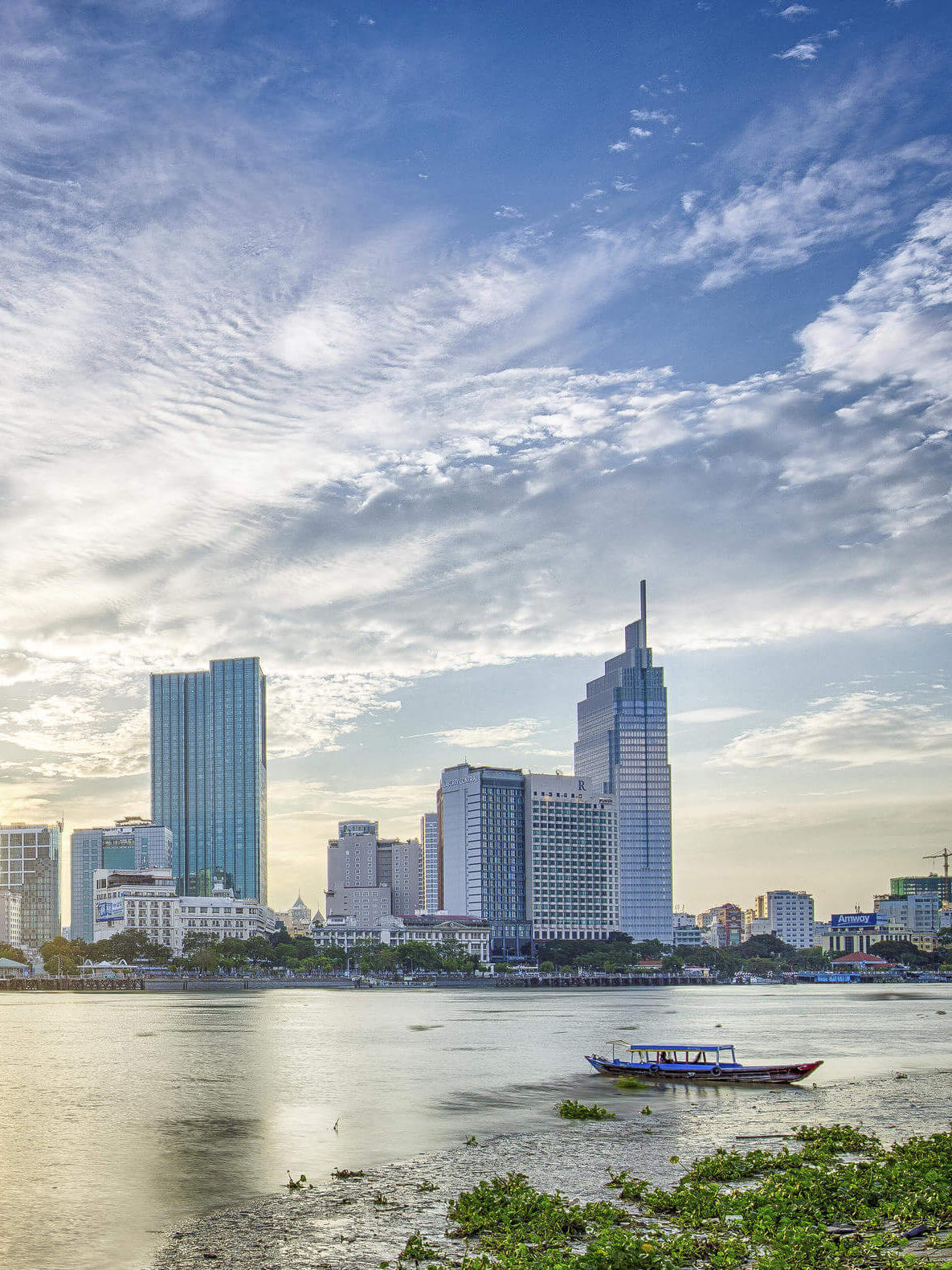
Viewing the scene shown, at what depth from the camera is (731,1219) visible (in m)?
33.9

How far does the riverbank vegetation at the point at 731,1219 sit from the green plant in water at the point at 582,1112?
48.2ft

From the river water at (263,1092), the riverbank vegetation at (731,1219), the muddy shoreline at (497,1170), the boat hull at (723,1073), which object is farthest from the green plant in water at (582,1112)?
A: the riverbank vegetation at (731,1219)

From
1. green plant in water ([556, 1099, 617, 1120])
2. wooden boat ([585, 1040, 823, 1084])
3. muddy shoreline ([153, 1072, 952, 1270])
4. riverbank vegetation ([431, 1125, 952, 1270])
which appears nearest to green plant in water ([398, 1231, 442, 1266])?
riverbank vegetation ([431, 1125, 952, 1270])

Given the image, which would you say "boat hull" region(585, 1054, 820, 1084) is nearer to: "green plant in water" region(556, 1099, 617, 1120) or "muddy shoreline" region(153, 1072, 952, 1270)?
"muddy shoreline" region(153, 1072, 952, 1270)

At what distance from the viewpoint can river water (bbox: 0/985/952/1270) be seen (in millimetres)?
41500

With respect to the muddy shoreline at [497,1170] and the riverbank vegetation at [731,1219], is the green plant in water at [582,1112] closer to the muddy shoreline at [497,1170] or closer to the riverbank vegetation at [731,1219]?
the muddy shoreline at [497,1170]

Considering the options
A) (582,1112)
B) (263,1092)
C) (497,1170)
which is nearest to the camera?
(497,1170)

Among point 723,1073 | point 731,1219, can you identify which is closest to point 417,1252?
point 731,1219

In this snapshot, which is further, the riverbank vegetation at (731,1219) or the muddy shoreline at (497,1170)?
the muddy shoreline at (497,1170)

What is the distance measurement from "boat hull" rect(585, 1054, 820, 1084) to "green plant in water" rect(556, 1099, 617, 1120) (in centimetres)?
1369

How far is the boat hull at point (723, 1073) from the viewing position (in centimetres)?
7006

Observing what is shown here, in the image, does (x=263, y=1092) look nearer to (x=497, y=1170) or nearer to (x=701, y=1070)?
(x=701, y=1070)

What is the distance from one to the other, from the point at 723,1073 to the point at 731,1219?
37.8m

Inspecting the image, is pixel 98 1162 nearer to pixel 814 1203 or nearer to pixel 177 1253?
pixel 177 1253
